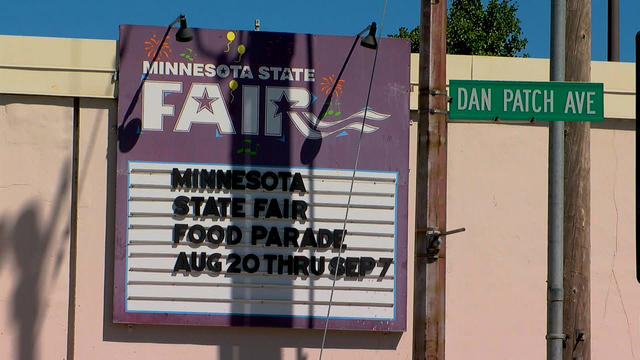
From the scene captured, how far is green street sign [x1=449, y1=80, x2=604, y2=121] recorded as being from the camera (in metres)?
9.44

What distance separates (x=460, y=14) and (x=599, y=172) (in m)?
26.6

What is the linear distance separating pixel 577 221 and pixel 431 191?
174cm

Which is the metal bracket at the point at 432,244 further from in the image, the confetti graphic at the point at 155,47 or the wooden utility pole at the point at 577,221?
the confetti graphic at the point at 155,47

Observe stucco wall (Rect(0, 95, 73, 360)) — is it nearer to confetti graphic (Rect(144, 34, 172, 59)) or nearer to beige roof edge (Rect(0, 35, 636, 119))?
beige roof edge (Rect(0, 35, 636, 119))

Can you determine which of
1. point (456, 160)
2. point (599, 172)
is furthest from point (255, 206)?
point (599, 172)

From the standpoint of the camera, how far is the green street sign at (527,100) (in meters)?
9.44

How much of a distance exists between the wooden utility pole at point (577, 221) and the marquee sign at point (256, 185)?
3729 millimetres

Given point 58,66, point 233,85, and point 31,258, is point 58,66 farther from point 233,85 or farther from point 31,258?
point 31,258

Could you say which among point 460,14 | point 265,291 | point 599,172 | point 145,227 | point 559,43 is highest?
point 460,14

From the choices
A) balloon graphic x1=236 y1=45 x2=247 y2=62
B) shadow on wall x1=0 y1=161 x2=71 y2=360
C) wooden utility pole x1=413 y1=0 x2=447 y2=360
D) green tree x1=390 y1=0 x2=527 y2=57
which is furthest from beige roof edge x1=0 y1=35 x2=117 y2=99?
green tree x1=390 y1=0 x2=527 y2=57

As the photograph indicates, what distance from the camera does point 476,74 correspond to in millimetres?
14078

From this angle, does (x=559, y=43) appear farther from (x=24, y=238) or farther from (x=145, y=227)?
(x=24, y=238)

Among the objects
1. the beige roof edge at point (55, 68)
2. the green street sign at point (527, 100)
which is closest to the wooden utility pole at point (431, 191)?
the green street sign at point (527, 100)

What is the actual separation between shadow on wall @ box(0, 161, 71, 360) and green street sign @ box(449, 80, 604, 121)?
245 inches
